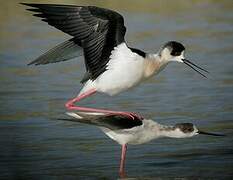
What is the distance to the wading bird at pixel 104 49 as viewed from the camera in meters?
7.86

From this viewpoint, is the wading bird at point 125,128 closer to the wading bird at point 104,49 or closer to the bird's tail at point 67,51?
the wading bird at point 104,49

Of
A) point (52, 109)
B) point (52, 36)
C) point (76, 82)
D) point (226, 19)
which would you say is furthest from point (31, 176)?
point (226, 19)

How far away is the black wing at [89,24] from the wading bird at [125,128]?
52 centimetres

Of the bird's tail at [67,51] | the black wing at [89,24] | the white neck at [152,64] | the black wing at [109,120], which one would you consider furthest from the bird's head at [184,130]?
the bird's tail at [67,51]

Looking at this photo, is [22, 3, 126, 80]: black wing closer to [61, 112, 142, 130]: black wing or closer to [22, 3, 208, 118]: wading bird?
[22, 3, 208, 118]: wading bird

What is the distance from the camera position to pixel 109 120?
819 centimetres

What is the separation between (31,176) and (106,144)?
1.23 m

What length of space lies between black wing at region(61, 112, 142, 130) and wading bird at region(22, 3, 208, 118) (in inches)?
2.8

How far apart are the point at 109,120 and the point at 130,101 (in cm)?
243

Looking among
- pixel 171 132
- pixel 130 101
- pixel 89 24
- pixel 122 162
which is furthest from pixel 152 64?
pixel 130 101

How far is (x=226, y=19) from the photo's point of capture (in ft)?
48.4

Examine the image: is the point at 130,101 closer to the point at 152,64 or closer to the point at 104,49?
the point at 152,64

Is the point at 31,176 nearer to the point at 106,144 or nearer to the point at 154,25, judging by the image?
the point at 106,144

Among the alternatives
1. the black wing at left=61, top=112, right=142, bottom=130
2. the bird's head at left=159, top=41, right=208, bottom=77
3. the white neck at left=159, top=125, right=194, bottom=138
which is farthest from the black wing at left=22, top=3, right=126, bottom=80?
the white neck at left=159, top=125, right=194, bottom=138
